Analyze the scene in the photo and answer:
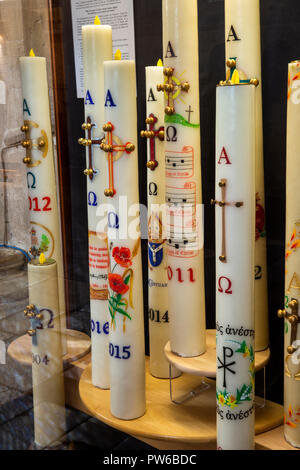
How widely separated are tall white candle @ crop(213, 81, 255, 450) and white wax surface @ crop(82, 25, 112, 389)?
0.19m

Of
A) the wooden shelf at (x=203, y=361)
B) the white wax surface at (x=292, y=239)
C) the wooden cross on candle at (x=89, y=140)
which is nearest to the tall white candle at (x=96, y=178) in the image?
the wooden cross on candle at (x=89, y=140)

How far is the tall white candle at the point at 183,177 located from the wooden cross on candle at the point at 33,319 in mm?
149

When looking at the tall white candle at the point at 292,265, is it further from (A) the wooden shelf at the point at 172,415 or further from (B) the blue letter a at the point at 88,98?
(B) the blue letter a at the point at 88,98

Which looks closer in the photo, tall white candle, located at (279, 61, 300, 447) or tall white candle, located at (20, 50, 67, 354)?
tall white candle, located at (279, 61, 300, 447)

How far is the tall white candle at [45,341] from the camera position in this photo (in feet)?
1.94

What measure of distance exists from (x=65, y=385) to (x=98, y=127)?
0.98 feet

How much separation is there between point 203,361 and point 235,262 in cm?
16

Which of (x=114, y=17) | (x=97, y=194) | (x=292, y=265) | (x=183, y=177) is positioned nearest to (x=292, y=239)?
(x=292, y=265)

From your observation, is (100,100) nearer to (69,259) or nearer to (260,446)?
(69,259)

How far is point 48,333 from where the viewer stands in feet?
2.00

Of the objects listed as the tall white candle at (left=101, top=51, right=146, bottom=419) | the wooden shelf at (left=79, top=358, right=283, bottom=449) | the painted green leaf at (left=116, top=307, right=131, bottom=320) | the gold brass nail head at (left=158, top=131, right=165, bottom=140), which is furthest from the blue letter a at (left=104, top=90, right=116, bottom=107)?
the wooden shelf at (left=79, top=358, right=283, bottom=449)

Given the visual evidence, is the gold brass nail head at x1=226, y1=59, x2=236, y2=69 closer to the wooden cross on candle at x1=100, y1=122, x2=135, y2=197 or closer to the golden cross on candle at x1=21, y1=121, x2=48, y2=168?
the wooden cross on candle at x1=100, y1=122, x2=135, y2=197

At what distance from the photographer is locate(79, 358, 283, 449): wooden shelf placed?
607 millimetres

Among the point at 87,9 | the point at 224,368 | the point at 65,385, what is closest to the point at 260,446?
the point at 224,368
